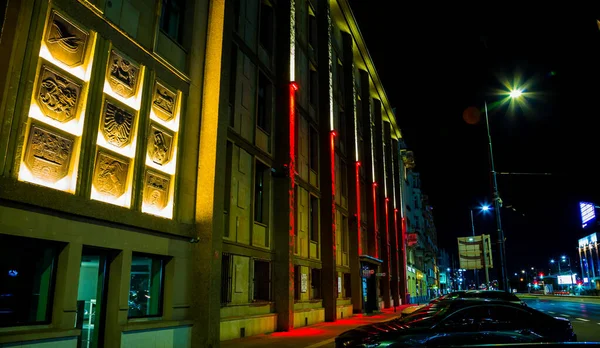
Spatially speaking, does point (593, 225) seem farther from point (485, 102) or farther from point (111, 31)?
point (111, 31)

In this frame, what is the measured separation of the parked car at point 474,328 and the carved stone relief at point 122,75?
7682 millimetres

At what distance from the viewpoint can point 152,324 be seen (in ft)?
34.4

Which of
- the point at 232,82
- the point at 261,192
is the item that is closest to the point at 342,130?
the point at 261,192

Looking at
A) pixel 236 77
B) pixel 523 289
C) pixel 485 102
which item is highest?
pixel 485 102

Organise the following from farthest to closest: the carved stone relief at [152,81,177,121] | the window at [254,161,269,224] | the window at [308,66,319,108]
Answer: the window at [308,66,319,108]
the window at [254,161,269,224]
the carved stone relief at [152,81,177,121]

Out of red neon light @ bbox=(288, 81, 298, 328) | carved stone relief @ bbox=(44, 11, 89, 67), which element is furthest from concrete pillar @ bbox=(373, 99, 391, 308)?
carved stone relief @ bbox=(44, 11, 89, 67)

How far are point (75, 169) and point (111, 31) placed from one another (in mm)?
3438

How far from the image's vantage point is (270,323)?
16.5 metres

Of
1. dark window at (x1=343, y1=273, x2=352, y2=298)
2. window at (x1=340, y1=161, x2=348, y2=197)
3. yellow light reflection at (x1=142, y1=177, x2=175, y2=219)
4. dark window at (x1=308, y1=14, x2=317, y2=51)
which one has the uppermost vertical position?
dark window at (x1=308, y1=14, x2=317, y2=51)

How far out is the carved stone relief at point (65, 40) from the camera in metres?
8.79

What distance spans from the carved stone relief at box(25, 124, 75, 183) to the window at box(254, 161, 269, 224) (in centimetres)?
902

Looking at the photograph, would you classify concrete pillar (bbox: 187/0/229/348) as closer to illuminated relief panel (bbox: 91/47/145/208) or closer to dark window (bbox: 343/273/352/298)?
illuminated relief panel (bbox: 91/47/145/208)

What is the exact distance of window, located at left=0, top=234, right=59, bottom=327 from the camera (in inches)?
304

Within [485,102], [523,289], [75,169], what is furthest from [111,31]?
[523,289]
